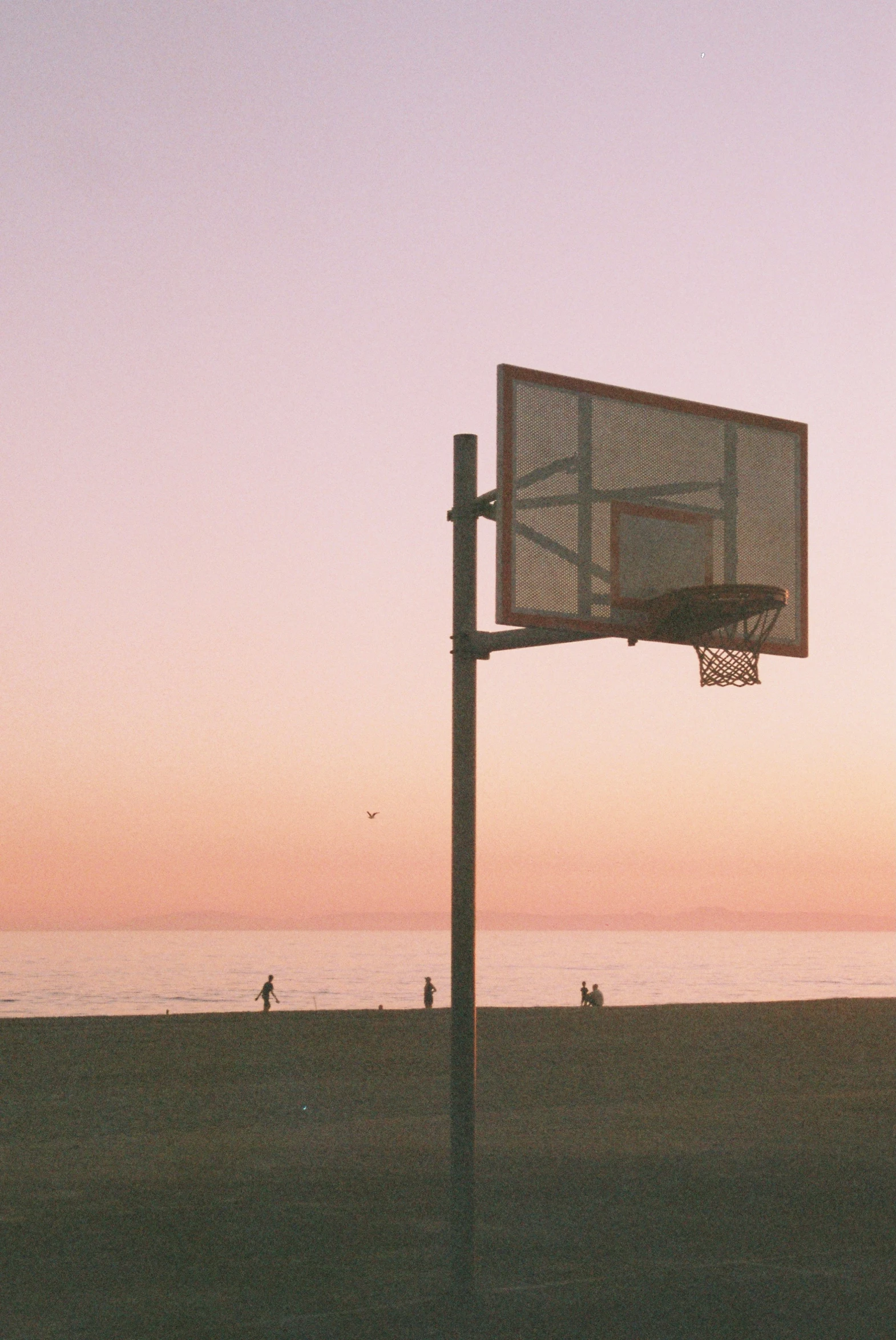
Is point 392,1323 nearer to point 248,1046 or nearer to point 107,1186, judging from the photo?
point 107,1186

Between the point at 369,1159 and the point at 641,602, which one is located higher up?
the point at 641,602

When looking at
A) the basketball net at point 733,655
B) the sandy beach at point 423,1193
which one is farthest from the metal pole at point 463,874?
the basketball net at point 733,655

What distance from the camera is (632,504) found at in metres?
11.3

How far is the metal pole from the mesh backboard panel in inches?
13.7

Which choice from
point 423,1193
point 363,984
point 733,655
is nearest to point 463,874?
point 733,655

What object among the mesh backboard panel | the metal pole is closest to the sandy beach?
the metal pole

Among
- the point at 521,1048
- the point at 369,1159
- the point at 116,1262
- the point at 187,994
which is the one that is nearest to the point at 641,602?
the point at 116,1262

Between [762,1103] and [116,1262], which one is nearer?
[116,1262]

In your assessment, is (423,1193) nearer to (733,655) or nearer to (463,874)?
(463,874)

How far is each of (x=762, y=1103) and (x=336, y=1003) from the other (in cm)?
7769

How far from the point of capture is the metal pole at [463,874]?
972cm

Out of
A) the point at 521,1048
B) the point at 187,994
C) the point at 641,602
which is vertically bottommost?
the point at 187,994

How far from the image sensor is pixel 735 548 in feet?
38.6

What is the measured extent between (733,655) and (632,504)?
4.21ft
